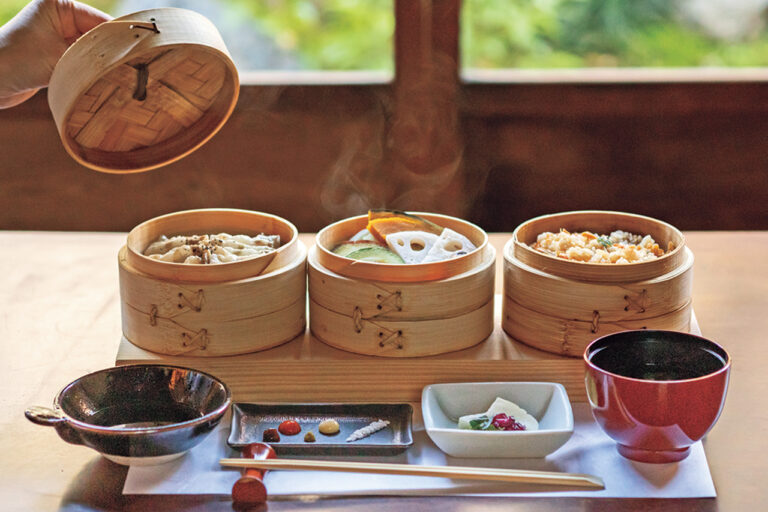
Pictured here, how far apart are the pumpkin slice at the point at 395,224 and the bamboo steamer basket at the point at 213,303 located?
0.19 m

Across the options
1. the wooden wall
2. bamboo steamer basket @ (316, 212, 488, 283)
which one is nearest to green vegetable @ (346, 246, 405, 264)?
bamboo steamer basket @ (316, 212, 488, 283)

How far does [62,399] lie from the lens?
1469 millimetres

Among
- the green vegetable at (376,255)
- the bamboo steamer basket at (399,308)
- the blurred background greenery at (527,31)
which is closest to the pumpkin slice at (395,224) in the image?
the green vegetable at (376,255)

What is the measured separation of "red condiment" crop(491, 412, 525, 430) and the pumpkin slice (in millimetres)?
519

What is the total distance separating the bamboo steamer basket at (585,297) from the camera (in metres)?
1.70

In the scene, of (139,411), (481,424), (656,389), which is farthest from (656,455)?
(139,411)

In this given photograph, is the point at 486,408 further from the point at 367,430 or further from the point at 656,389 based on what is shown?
the point at 656,389

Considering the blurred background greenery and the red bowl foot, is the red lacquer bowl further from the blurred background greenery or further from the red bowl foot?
the blurred background greenery

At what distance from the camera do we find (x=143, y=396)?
1570 mm

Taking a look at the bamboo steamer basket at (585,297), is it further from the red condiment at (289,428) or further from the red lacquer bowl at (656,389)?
the red condiment at (289,428)

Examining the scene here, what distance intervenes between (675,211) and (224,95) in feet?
9.62

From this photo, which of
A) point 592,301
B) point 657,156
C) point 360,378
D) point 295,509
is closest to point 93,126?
point 360,378

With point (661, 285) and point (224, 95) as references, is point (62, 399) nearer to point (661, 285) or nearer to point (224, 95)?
point (224, 95)

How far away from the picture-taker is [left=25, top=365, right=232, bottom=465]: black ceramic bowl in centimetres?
139
